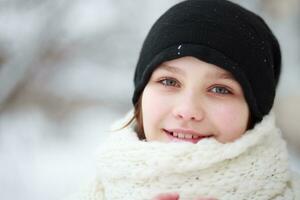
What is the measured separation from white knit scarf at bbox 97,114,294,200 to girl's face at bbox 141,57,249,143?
28 mm

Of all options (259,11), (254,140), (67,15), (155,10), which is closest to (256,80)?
(254,140)

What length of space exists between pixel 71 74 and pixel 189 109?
3.16 ft

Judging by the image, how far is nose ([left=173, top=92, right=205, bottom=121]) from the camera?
896mm

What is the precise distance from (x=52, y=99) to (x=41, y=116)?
0.07 m

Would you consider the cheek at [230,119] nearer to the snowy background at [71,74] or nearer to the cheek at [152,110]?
the cheek at [152,110]

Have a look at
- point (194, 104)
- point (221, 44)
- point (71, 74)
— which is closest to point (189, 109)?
point (194, 104)

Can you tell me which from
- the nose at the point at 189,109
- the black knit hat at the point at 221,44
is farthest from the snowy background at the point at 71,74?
the nose at the point at 189,109

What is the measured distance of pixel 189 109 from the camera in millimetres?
896

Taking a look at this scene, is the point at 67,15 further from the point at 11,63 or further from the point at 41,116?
the point at 41,116

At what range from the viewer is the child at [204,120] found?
2.94 feet

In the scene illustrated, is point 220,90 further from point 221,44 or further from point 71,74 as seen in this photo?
point 71,74

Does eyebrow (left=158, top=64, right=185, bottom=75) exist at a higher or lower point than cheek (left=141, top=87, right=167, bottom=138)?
higher

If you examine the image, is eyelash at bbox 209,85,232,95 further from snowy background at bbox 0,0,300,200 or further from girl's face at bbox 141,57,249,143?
snowy background at bbox 0,0,300,200

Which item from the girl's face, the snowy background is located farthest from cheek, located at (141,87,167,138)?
the snowy background
